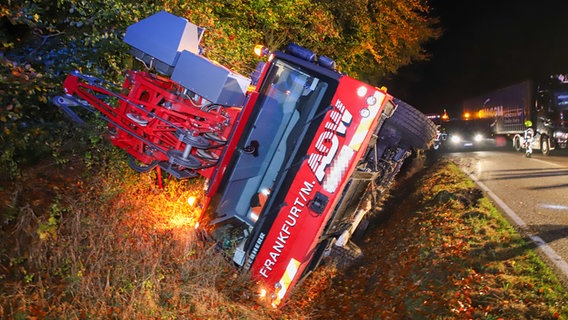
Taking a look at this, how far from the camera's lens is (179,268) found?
4668 mm

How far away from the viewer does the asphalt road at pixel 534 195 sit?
19.8 ft

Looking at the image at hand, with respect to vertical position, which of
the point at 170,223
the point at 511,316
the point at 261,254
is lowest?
the point at 170,223

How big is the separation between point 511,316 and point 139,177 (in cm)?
481

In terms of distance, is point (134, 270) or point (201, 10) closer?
point (134, 270)

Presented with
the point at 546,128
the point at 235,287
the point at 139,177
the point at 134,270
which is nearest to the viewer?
the point at 134,270

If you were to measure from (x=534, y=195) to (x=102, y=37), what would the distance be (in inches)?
315

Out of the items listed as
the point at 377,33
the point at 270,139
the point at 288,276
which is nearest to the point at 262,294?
the point at 288,276

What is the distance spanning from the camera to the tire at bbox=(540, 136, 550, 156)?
17.8m

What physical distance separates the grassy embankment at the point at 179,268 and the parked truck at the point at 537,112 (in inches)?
517

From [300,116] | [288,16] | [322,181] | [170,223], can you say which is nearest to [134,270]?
[170,223]

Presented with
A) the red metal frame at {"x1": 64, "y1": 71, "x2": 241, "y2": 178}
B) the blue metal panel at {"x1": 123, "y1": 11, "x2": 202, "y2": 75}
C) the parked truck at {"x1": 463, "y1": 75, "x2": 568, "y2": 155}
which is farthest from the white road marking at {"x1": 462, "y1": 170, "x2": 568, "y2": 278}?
the parked truck at {"x1": 463, "y1": 75, "x2": 568, "y2": 155}

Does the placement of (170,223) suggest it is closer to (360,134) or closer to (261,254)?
(261,254)

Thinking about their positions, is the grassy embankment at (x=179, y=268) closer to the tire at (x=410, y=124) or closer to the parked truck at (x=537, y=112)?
the tire at (x=410, y=124)

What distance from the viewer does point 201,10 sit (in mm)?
7988
